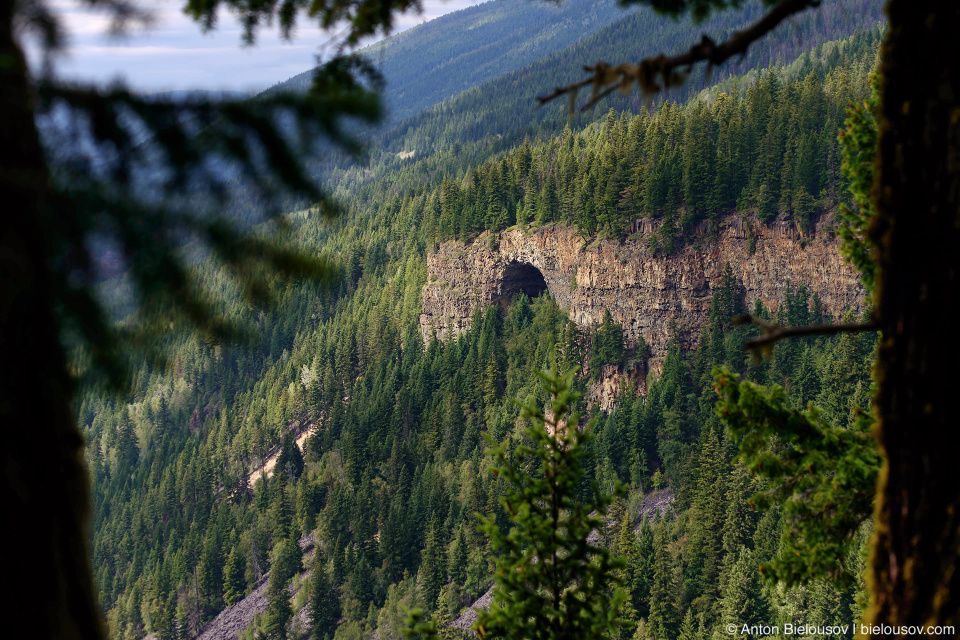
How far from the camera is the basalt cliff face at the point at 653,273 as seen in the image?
6706 cm

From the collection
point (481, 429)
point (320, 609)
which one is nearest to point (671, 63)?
point (320, 609)

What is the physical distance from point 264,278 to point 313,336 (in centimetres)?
12416

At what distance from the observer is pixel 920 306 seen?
4.02m

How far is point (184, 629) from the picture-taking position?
276 ft

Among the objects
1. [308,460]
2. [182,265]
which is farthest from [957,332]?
[308,460]

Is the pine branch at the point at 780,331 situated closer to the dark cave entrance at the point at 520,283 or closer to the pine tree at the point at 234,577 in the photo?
the dark cave entrance at the point at 520,283

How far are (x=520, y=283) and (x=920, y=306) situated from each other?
87560 millimetres

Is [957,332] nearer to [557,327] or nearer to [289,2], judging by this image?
[289,2]

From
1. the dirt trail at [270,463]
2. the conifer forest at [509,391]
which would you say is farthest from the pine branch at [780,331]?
the dirt trail at [270,463]

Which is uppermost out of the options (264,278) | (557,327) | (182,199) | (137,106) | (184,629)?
(137,106)

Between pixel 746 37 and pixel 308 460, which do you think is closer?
pixel 746 37

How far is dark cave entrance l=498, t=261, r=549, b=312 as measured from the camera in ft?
296

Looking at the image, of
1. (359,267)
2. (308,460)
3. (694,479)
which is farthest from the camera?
(359,267)

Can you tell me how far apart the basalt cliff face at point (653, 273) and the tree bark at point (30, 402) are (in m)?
65.6
